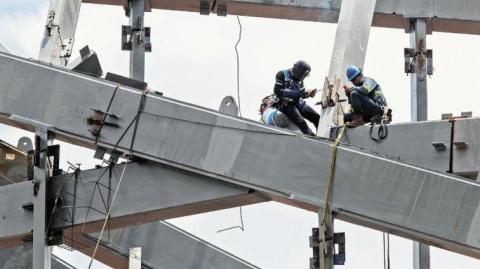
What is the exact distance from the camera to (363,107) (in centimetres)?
1602

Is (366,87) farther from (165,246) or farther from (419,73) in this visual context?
(419,73)

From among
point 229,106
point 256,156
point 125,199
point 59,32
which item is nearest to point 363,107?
point 229,106

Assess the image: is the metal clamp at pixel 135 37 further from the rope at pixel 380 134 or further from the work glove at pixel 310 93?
the rope at pixel 380 134

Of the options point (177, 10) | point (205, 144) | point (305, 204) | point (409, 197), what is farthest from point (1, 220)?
point (177, 10)

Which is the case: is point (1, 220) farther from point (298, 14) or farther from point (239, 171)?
point (298, 14)

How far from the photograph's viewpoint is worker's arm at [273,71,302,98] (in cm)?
1736

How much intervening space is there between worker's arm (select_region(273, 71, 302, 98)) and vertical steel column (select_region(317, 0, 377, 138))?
64 centimetres

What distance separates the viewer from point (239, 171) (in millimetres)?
14172

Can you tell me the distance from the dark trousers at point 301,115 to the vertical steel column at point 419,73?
460cm

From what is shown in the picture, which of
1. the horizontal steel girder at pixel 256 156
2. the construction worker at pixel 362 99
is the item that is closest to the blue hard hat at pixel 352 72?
the construction worker at pixel 362 99

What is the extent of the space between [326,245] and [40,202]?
10.8 feet

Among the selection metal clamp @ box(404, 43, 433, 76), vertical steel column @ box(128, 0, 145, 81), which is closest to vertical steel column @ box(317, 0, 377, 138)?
vertical steel column @ box(128, 0, 145, 81)

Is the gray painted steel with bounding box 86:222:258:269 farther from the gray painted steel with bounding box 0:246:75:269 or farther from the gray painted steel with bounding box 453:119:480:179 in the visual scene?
the gray painted steel with bounding box 453:119:480:179

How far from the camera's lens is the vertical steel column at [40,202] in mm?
15102
